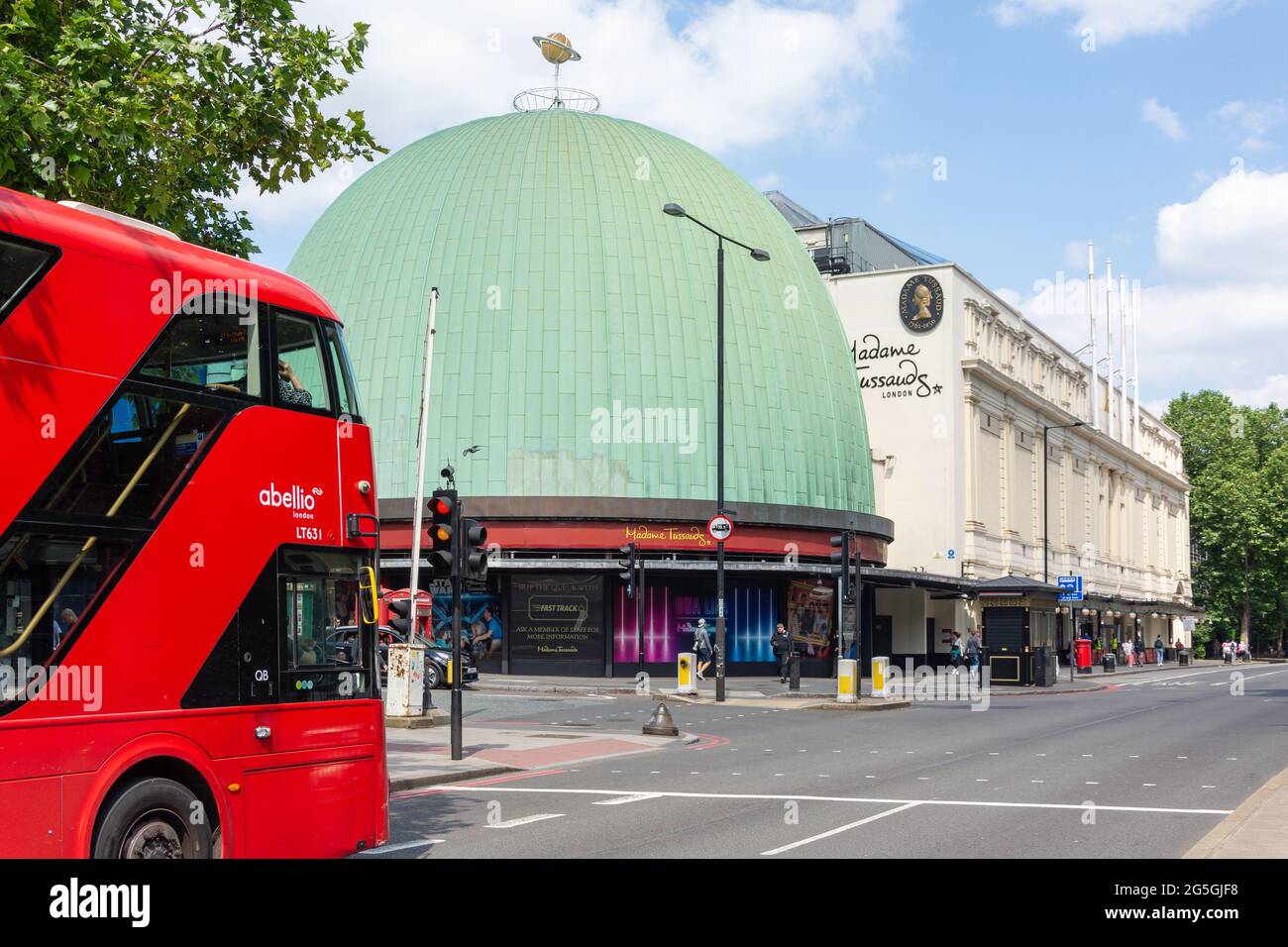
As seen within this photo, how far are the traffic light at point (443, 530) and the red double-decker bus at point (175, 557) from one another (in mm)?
8209

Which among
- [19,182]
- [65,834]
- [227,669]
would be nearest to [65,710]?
[65,834]

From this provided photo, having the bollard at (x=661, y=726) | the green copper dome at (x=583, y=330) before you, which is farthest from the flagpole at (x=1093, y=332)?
the bollard at (x=661, y=726)

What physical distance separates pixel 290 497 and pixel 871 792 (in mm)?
9575

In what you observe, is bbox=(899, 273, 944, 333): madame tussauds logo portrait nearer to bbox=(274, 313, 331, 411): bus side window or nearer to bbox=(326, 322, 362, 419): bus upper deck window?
bbox=(326, 322, 362, 419): bus upper deck window

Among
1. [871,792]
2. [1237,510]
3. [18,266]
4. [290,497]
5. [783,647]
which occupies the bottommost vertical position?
[871,792]

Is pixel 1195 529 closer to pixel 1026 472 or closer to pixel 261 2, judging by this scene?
pixel 1026 472

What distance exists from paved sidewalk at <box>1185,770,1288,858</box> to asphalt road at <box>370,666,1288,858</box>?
0.33m

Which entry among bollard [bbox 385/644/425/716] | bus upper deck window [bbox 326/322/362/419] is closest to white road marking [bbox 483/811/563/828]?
bus upper deck window [bbox 326/322/362/419]

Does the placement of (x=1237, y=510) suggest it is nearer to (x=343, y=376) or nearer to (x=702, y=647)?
(x=702, y=647)

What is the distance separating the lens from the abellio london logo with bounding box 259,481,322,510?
35.4 feet

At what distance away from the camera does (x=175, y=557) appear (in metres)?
9.90

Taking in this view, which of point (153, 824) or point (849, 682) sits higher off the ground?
point (153, 824)

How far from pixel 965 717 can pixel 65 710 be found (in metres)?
26.6

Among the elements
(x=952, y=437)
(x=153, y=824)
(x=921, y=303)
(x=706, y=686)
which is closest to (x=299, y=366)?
(x=153, y=824)
